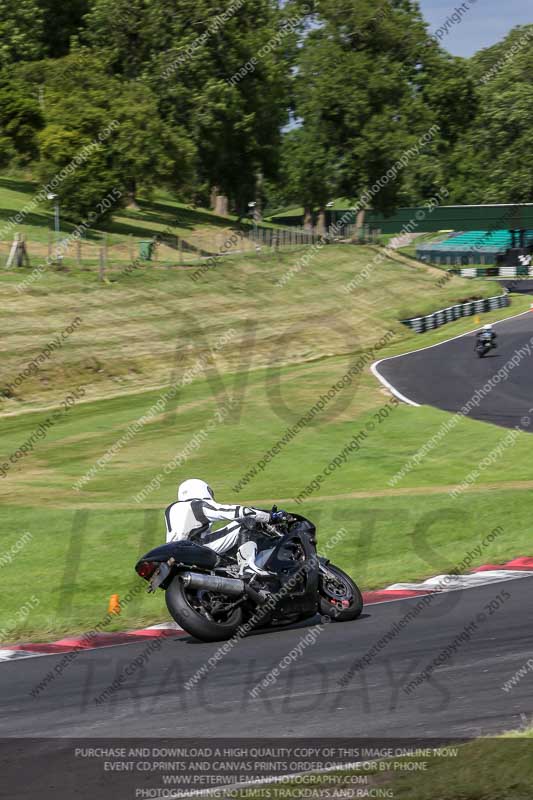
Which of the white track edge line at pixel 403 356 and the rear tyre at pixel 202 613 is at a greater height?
the rear tyre at pixel 202 613

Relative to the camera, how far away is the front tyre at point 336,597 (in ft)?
34.0

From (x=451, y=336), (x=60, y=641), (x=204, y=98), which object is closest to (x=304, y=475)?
(x=60, y=641)

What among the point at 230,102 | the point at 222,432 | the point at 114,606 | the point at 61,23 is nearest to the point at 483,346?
the point at 222,432

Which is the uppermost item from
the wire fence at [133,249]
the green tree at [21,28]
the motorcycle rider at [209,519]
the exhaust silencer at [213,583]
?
the green tree at [21,28]

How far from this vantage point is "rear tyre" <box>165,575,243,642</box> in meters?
9.45

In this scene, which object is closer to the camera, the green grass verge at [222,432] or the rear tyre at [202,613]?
the rear tyre at [202,613]

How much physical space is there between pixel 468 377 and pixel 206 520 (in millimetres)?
24585

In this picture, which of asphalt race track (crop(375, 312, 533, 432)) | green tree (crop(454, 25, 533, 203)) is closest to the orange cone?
asphalt race track (crop(375, 312, 533, 432))

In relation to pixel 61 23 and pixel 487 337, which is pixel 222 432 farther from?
pixel 61 23

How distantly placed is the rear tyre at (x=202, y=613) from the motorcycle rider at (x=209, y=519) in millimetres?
408

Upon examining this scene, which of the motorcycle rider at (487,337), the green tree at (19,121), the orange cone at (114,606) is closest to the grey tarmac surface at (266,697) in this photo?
the orange cone at (114,606)

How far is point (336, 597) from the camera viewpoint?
10.4 m

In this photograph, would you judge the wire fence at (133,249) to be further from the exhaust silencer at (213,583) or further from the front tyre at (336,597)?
the exhaust silencer at (213,583)

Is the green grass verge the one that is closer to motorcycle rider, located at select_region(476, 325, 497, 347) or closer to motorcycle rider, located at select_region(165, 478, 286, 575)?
motorcycle rider, located at select_region(165, 478, 286, 575)
